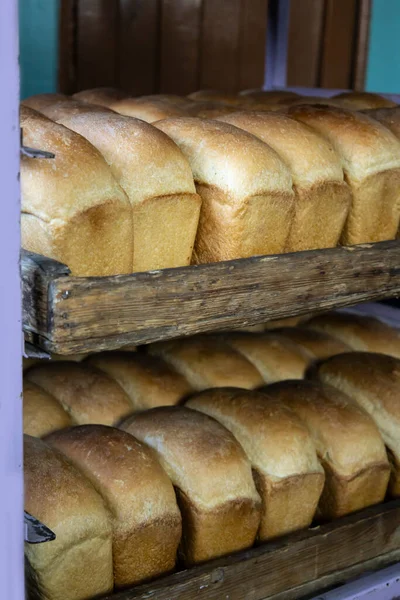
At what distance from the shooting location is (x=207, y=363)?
177 centimetres

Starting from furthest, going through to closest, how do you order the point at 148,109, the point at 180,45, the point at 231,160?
1. the point at 180,45
2. the point at 148,109
3. the point at 231,160

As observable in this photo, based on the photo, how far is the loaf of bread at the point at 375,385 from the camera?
1699 millimetres

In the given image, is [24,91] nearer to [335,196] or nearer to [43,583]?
[335,196]

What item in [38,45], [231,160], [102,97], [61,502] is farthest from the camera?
[38,45]

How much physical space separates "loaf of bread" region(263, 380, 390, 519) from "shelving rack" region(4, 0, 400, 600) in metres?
0.06

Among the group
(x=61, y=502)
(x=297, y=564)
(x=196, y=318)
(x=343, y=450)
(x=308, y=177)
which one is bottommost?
(x=297, y=564)

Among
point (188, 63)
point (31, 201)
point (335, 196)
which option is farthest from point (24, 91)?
point (31, 201)

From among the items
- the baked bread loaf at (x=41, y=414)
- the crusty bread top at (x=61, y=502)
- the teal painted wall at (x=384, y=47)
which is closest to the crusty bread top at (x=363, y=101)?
the baked bread loaf at (x=41, y=414)

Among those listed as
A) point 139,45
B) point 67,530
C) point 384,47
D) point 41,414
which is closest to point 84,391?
point 41,414

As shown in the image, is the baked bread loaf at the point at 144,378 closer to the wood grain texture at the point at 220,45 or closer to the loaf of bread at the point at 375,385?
the loaf of bread at the point at 375,385

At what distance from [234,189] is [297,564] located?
69 cm

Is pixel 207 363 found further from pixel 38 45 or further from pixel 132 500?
pixel 38 45

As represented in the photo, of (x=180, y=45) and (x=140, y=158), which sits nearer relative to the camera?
(x=140, y=158)

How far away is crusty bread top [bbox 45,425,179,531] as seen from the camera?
4.27 feet
